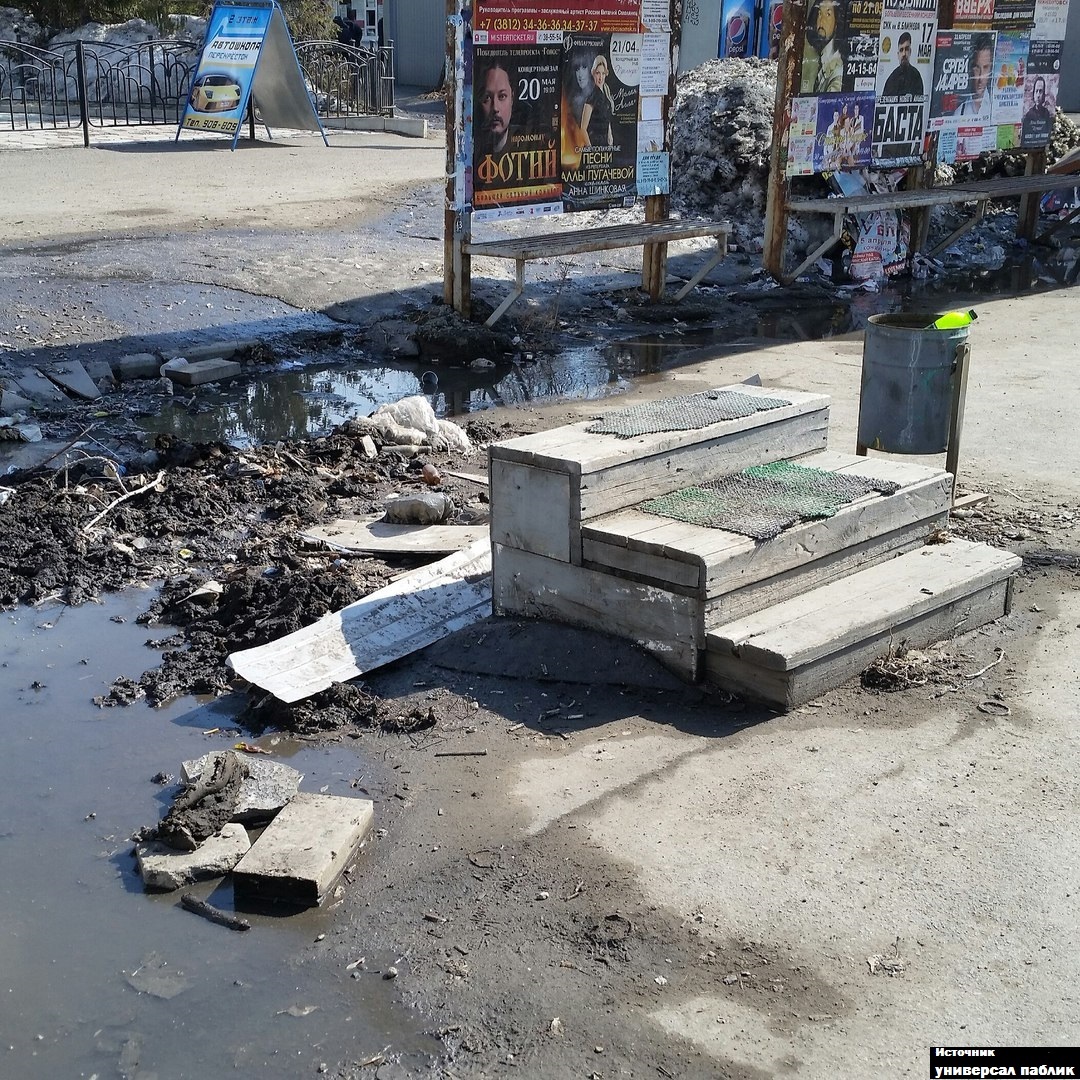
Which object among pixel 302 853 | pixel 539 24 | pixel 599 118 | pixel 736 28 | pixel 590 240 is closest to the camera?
pixel 302 853

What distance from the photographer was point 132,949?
3.72 m

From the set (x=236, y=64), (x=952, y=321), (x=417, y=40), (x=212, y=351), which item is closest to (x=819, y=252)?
(x=212, y=351)

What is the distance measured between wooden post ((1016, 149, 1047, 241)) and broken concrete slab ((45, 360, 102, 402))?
12.2 m

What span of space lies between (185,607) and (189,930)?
2.30m

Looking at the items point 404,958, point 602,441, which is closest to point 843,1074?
point 404,958

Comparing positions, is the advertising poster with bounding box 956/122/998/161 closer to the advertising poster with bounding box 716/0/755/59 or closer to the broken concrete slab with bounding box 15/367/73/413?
the advertising poster with bounding box 716/0/755/59

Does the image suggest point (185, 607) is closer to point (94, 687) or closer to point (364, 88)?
point (94, 687)

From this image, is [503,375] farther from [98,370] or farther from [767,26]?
[767,26]

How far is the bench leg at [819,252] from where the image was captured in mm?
12859

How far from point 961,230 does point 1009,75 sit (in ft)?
6.27

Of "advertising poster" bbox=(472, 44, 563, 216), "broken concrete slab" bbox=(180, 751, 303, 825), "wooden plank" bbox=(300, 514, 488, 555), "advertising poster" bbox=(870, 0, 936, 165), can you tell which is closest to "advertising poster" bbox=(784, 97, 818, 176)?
"advertising poster" bbox=(870, 0, 936, 165)

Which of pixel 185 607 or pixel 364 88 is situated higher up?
pixel 364 88

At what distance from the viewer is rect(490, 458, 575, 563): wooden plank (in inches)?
204

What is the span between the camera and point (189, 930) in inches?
150
